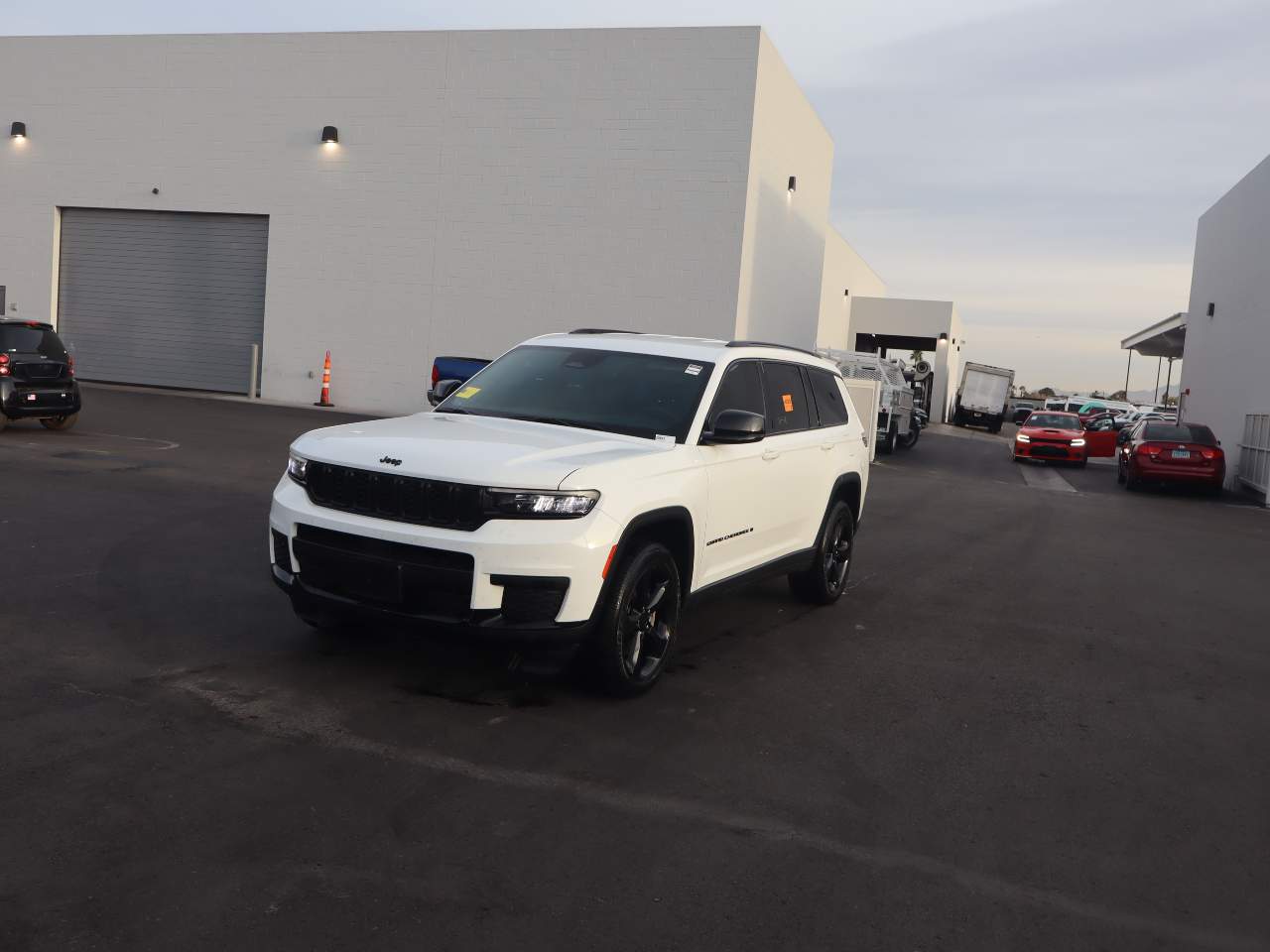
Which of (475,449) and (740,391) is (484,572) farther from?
(740,391)

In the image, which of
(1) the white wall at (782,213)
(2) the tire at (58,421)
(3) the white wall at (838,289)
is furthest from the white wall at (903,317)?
(2) the tire at (58,421)

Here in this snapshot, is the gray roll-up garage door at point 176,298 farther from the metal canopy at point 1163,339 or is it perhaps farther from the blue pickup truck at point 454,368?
the metal canopy at point 1163,339

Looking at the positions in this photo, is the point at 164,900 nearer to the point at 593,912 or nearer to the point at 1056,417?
the point at 593,912

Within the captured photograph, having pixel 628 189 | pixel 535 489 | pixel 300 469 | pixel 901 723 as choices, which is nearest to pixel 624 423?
pixel 535 489

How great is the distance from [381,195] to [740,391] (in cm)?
2180

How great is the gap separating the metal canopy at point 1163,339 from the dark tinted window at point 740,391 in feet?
127

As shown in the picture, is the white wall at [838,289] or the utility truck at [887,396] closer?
the utility truck at [887,396]

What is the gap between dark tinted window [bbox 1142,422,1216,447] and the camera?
2269cm

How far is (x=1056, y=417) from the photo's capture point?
3055cm

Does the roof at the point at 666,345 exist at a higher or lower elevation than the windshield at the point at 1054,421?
higher

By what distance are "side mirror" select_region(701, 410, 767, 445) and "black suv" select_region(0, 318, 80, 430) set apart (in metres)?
12.9

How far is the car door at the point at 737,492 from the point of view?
6520mm

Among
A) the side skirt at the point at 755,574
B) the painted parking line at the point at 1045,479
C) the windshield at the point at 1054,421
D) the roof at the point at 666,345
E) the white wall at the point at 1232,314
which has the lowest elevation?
the painted parking line at the point at 1045,479

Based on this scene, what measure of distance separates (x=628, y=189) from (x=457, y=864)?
22973mm
